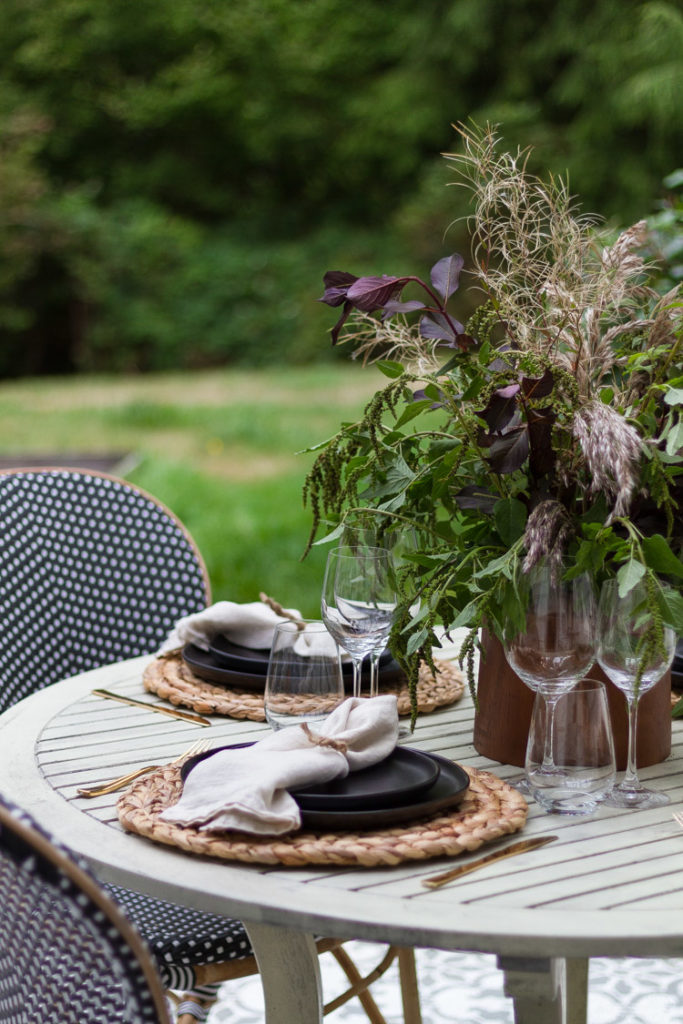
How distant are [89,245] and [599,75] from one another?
17.3 ft

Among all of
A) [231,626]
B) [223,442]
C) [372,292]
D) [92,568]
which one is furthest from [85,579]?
[223,442]

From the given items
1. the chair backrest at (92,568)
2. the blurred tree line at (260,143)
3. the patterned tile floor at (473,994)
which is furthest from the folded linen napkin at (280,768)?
the blurred tree line at (260,143)

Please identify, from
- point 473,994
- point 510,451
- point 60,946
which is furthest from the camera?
point 473,994

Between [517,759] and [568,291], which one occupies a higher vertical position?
[568,291]

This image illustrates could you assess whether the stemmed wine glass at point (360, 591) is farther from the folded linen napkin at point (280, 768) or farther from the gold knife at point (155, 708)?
the gold knife at point (155, 708)

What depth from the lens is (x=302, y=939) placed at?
4.06 ft

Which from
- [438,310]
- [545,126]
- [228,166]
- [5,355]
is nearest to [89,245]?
[5,355]

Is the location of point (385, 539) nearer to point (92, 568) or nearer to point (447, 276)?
point (447, 276)

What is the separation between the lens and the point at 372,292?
1319 millimetres

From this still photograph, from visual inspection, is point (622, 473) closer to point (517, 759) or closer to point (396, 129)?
point (517, 759)

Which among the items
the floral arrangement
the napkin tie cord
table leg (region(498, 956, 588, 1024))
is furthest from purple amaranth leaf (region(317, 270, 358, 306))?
table leg (region(498, 956, 588, 1024))

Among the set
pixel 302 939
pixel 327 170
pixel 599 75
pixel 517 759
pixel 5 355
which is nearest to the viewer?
pixel 302 939

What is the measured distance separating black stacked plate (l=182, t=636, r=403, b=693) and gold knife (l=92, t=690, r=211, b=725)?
7 centimetres

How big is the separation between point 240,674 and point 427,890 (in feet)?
1.82
